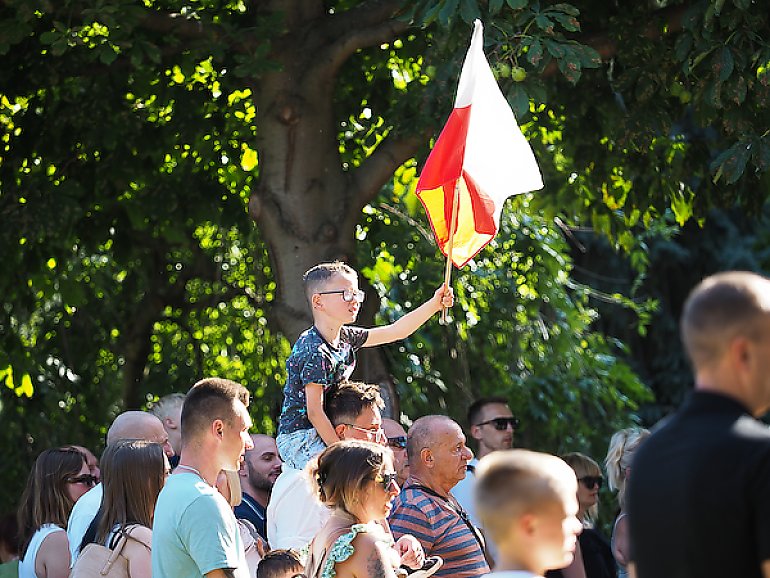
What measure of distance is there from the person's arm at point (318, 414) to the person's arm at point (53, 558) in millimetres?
1315

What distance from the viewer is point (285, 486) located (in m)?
5.98

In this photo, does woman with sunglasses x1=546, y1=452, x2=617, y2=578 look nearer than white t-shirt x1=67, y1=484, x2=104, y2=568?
No

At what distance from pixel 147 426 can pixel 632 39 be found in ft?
A: 13.0

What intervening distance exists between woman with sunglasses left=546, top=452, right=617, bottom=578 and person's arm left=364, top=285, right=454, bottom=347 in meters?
1.43

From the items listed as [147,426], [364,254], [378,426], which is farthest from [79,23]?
[378,426]

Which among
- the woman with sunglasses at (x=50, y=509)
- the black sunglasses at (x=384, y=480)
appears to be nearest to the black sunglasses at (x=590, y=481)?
the woman with sunglasses at (x=50, y=509)

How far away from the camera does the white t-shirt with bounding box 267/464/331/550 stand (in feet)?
19.5

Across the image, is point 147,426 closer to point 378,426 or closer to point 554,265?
point 378,426

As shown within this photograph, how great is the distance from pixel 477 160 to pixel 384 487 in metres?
2.38

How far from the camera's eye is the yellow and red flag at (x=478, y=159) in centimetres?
653

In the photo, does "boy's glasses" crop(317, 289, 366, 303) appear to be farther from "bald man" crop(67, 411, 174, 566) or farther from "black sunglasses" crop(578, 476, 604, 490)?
"black sunglasses" crop(578, 476, 604, 490)

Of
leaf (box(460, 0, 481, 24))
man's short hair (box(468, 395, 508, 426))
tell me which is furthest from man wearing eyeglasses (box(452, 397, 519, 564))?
leaf (box(460, 0, 481, 24))

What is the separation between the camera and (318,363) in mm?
6012

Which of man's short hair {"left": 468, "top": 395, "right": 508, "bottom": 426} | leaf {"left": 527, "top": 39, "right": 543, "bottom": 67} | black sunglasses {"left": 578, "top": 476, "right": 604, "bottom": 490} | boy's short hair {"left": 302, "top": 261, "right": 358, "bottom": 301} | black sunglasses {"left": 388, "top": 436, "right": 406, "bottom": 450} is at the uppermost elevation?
leaf {"left": 527, "top": 39, "right": 543, "bottom": 67}
